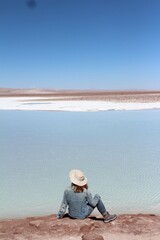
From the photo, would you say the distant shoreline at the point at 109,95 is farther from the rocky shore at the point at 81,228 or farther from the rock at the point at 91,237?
the rock at the point at 91,237

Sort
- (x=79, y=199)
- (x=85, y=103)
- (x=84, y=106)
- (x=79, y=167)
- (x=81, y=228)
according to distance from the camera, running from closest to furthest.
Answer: (x=81, y=228), (x=79, y=199), (x=79, y=167), (x=84, y=106), (x=85, y=103)

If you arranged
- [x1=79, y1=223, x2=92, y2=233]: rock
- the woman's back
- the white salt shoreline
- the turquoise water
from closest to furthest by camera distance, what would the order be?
[x1=79, y1=223, x2=92, y2=233]: rock → the woman's back → the turquoise water → the white salt shoreline

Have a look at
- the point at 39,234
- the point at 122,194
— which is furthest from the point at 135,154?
the point at 39,234

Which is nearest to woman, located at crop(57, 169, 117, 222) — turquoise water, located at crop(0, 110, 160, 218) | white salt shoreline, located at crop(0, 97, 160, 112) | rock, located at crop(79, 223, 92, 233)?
rock, located at crop(79, 223, 92, 233)

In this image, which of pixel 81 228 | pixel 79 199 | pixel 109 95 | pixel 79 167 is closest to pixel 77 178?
pixel 79 199

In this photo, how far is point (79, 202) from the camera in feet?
11.9

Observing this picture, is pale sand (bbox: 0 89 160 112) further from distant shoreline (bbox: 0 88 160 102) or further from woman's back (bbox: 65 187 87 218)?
woman's back (bbox: 65 187 87 218)

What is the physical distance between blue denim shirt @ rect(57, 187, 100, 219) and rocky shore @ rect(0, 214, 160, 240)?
2.8 inches

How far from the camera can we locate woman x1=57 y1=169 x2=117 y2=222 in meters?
3.56

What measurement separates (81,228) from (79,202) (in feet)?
0.81

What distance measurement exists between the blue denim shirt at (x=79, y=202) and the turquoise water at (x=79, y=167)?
62 cm

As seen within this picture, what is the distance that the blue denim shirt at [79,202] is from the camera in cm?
360

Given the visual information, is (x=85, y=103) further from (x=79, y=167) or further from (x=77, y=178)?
(x=77, y=178)

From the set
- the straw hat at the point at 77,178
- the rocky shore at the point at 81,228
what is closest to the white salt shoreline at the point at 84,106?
the rocky shore at the point at 81,228
